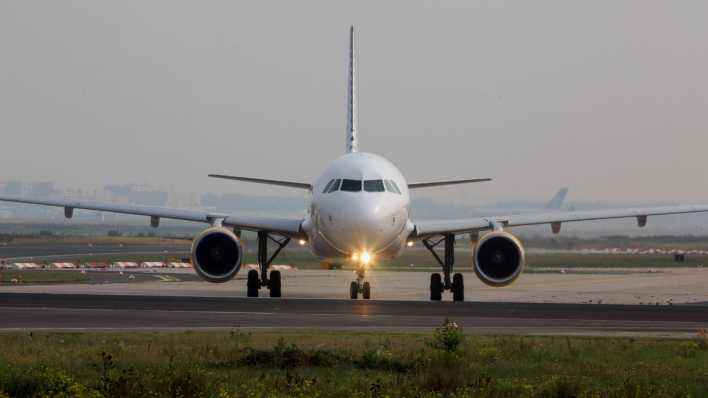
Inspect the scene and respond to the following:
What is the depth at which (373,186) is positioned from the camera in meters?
37.0

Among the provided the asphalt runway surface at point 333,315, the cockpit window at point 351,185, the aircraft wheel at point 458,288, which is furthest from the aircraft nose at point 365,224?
the aircraft wheel at point 458,288

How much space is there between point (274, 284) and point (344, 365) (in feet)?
67.1

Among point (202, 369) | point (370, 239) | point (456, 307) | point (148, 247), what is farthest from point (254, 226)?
point (148, 247)

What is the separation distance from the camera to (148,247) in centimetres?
11262

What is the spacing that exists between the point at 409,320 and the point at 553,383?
11597mm

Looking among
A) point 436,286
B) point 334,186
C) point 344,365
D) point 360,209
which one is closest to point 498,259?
point 436,286

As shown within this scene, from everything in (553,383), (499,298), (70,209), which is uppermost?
(70,209)

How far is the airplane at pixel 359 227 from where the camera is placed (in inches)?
1446

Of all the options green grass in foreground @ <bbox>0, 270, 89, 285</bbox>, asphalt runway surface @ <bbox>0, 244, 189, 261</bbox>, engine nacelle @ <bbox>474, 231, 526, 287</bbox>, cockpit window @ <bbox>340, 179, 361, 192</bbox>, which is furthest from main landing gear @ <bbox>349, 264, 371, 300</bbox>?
asphalt runway surface @ <bbox>0, 244, 189, 261</bbox>

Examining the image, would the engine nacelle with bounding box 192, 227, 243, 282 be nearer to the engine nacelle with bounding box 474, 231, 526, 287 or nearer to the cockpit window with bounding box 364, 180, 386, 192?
the cockpit window with bounding box 364, 180, 386, 192

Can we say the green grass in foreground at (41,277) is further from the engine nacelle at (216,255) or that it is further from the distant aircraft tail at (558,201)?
the distant aircraft tail at (558,201)

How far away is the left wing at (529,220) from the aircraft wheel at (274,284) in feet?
14.1

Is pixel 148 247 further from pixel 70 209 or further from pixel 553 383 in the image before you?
pixel 553 383

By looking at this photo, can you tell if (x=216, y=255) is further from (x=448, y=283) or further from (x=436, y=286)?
(x=448, y=283)
